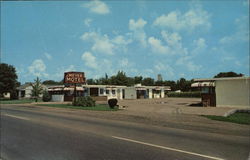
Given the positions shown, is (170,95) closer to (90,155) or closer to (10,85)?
(10,85)

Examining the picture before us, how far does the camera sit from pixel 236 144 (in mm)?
7809

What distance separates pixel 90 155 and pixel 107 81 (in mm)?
69836

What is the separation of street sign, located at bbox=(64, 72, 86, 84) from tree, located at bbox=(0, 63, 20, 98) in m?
34.3

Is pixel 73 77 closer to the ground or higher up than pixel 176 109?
higher up

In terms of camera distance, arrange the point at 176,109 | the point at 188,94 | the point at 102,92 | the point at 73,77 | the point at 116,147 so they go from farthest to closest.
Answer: the point at 188,94
the point at 102,92
the point at 73,77
the point at 176,109
the point at 116,147

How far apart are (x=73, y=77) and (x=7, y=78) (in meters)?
35.4

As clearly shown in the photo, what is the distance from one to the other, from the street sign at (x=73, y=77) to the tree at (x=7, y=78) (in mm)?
34348

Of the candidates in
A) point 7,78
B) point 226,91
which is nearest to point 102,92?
point 7,78

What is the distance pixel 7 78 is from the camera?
5719 cm

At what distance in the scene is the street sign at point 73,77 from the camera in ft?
101

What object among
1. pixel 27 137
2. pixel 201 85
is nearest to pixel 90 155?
pixel 27 137

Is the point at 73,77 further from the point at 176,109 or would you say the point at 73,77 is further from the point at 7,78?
the point at 7,78

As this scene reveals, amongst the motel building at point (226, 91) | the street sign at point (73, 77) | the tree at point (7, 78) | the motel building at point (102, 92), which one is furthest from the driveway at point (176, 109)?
the tree at point (7, 78)

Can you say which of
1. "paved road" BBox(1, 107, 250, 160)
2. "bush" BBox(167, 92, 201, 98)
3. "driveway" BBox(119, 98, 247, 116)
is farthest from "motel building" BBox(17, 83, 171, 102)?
"paved road" BBox(1, 107, 250, 160)
